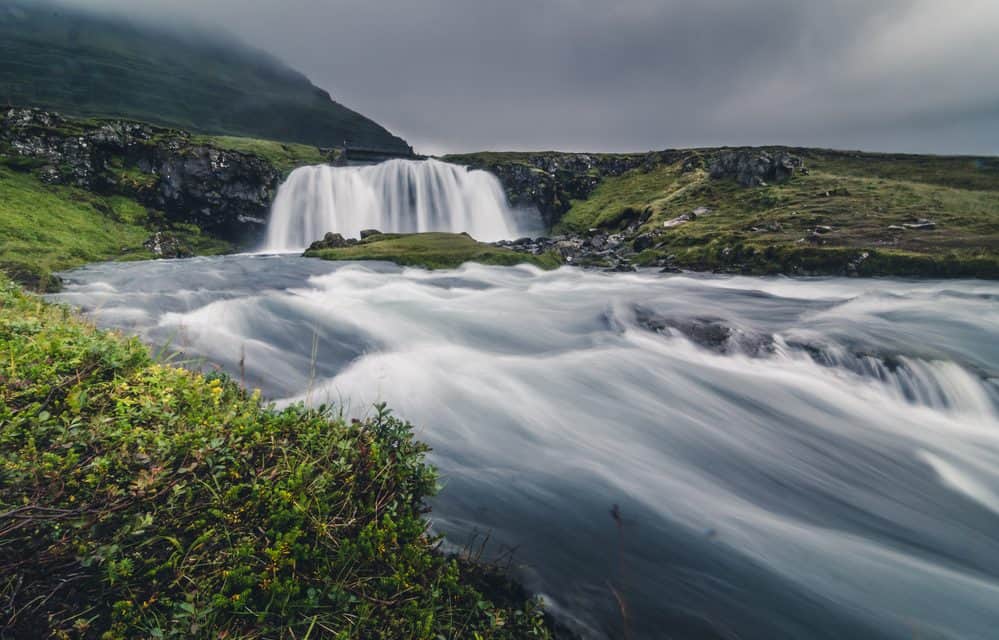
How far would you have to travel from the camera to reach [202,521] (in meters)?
2.14

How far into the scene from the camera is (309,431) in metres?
2.92

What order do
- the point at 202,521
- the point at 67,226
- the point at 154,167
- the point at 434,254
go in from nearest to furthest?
the point at 202,521
the point at 434,254
the point at 67,226
the point at 154,167

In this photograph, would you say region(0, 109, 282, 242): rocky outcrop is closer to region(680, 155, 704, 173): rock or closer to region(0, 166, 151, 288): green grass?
region(0, 166, 151, 288): green grass

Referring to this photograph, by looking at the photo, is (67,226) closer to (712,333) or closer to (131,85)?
(712,333)

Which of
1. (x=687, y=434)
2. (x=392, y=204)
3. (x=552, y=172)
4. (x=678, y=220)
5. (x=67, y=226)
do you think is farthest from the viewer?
(x=552, y=172)

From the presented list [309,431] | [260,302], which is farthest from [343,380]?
[260,302]

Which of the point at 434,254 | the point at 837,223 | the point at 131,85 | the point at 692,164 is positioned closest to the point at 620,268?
the point at 434,254

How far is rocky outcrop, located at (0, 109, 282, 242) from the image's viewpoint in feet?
113

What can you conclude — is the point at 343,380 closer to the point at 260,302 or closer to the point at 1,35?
the point at 260,302

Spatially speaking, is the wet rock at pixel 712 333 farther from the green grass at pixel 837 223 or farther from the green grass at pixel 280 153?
the green grass at pixel 280 153

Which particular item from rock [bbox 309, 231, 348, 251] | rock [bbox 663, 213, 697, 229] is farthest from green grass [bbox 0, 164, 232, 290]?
rock [bbox 663, 213, 697, 229]

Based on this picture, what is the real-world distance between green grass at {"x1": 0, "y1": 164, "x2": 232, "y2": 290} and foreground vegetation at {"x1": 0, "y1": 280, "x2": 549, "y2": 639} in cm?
1837

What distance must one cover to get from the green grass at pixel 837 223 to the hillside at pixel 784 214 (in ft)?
0.22

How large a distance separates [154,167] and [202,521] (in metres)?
52.6
